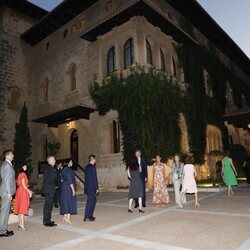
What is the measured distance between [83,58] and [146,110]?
24.4 feet

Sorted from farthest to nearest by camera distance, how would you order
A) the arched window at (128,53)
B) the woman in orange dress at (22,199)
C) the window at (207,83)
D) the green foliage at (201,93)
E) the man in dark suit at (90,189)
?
the window at (207,83) → the green foliage at (201,93) → the arched window at (128,53) → the man in dark suit at (90,189) → the woman in orange dress at (22,199)

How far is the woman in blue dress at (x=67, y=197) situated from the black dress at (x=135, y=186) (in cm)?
192

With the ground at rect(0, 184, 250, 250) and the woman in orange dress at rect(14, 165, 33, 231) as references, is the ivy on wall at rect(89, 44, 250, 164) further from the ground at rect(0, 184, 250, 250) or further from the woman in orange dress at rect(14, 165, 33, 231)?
the woman in orange dress at rect(14, 165, 33, 231)

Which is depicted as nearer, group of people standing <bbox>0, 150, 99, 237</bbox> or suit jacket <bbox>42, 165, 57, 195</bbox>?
group of people standing <bbox>0, 150, 99, 237</bbox>

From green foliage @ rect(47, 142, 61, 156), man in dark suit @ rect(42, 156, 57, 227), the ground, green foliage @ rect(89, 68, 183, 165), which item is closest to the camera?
the ground

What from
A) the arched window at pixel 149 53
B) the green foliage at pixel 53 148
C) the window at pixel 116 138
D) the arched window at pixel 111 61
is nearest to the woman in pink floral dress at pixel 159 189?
the window at pixel 116 138

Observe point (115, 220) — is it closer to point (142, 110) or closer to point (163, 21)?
point (142, 110)

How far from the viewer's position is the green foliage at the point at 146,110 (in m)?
15.4

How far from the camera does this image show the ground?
4.90 metres

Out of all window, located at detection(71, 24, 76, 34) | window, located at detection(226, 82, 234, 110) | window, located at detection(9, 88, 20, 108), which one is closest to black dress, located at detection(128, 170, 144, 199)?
window, located at detection(71, 24, 76, 34)

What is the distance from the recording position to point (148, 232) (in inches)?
227

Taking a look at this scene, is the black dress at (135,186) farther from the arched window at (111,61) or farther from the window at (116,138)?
the arched window at (111,61)

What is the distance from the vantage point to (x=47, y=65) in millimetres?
23109

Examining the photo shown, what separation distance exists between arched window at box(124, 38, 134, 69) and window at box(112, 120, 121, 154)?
3808 millimetres
